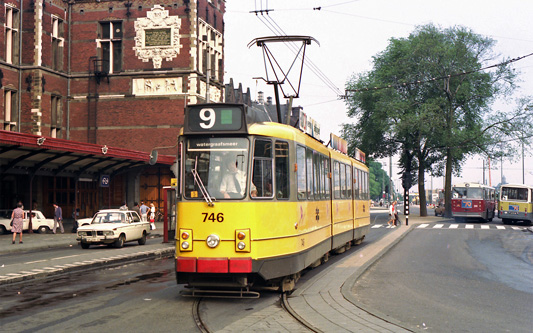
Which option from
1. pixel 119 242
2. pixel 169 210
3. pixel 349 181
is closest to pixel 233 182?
pixel 349 181

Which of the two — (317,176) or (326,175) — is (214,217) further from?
(326,175)

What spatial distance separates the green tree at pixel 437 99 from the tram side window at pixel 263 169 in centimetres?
3937

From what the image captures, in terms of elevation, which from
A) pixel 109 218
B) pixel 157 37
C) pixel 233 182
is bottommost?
pixel 109 218

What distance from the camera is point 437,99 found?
50.4 m

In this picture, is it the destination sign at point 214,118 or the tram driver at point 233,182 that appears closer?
the tram driver at point 233,182

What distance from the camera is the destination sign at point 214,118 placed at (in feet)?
32.9

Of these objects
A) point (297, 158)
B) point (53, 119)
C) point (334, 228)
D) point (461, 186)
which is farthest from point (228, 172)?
point (461, 186)

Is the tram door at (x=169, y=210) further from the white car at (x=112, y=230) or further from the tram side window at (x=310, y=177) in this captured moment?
the tram side window at (x=310, y=177)

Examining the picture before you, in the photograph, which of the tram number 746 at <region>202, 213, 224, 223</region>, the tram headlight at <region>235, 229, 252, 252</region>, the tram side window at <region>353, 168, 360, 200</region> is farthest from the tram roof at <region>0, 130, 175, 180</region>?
the tram headlight at <region>235, 229, 252, 252</region>

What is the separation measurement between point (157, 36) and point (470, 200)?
25.5 m

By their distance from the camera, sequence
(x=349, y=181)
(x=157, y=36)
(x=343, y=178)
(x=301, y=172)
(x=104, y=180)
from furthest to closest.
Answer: (x=157, y=36)
(x=104, y=180)
(x=349, y=181)
(x=343, y=178)
(x=301, y=172)

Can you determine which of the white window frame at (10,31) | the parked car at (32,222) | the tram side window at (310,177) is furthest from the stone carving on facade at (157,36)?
the tram side window at (310,177)

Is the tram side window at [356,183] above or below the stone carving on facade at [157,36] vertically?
below

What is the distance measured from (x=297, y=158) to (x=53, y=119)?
110 feet
